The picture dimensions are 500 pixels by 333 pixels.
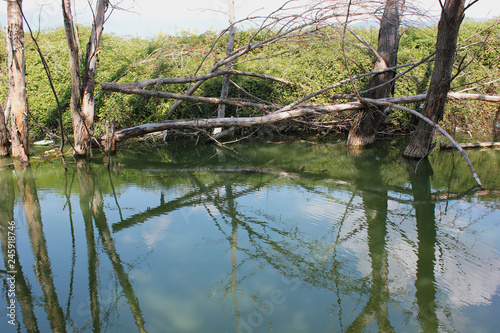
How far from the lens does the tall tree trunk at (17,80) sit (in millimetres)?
7008

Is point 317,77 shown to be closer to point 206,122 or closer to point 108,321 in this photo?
point 206,122

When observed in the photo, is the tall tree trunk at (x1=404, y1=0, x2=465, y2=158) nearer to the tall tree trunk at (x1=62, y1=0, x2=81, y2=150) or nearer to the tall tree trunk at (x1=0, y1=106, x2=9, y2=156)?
the tall tree trunk at (x1=62, y1=0, x2=81, y2=150)

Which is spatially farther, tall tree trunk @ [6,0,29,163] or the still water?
tall tree trunk @ [6,0,29,163]

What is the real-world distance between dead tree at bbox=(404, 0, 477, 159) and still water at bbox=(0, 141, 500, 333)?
3.02ft

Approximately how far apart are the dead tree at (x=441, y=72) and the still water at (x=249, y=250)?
0.92 meters

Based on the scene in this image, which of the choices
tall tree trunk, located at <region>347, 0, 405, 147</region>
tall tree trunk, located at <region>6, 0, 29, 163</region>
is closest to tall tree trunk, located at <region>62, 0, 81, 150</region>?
tall tree trunk, located at <region>6, 0, 29, 163</region>

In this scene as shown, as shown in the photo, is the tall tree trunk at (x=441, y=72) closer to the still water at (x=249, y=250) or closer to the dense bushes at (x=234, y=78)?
the still water at (x=249, y=250)

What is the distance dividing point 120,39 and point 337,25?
738 cm

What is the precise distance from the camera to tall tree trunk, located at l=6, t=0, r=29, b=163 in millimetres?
7008

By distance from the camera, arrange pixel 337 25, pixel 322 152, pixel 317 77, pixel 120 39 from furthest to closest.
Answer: pixel 120 39 → pixel 317 77 → pixel 322 152 → pixel 337 25

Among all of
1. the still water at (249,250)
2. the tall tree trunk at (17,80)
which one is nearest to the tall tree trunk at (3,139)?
the tall tree trunk at (17,80)

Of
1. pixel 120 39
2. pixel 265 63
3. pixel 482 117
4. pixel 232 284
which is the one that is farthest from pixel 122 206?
pixel 482 117

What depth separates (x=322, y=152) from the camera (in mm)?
9117

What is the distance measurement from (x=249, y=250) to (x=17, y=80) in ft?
19.1
